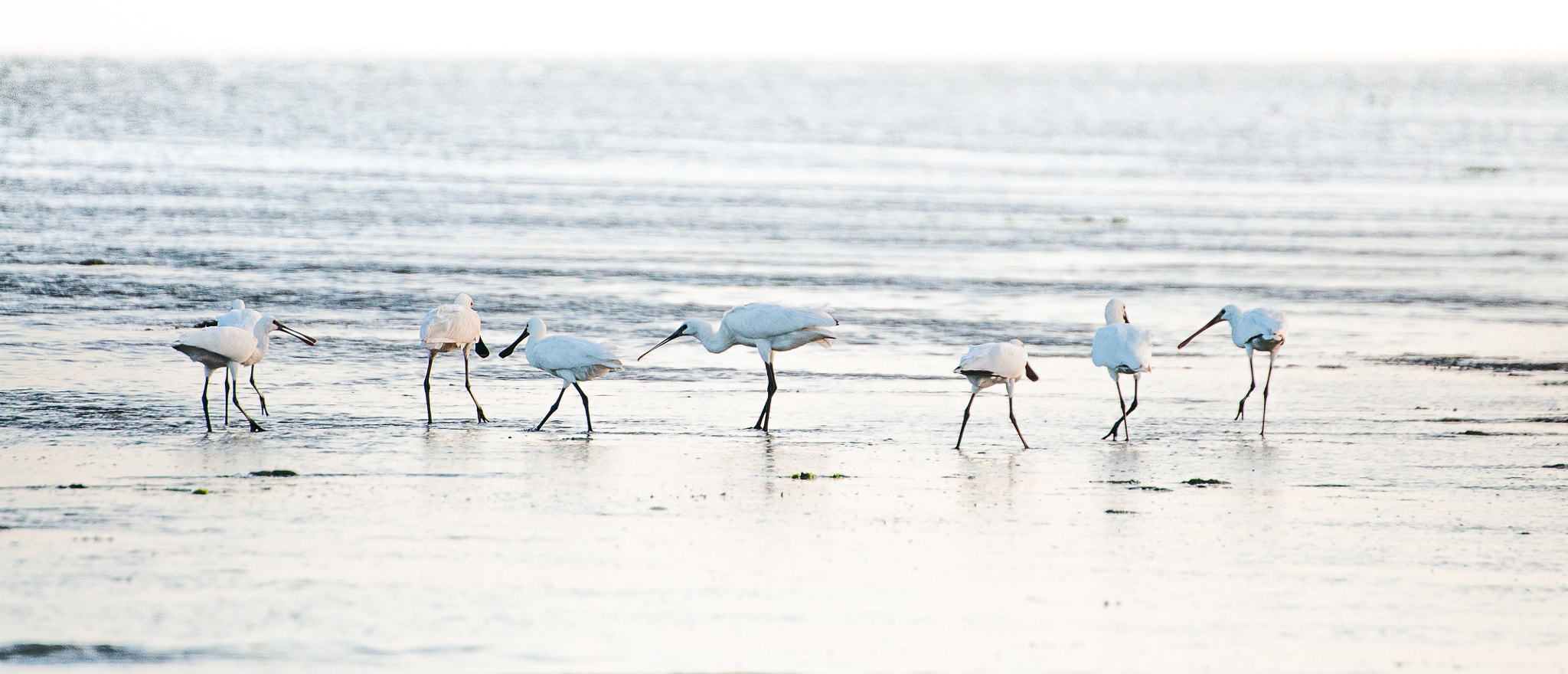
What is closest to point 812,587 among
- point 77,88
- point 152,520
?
point 152,520

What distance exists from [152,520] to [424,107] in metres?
64.1

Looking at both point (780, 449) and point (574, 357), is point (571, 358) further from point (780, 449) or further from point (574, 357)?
point (780, 449)

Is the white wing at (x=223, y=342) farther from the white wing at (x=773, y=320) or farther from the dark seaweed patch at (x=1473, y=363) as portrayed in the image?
the dark seaweed patch at (x=1473, y=363)

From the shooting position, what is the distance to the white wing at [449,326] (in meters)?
11.1

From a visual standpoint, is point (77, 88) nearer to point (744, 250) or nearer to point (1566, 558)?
point (744, 250)

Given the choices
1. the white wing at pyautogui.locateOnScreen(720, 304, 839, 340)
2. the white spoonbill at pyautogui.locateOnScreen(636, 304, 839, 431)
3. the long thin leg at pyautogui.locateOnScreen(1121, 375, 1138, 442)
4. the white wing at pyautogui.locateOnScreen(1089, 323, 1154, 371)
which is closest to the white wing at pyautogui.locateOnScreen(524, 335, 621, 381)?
the white spoonbill at pyautogui.locateOnScreen(636, 304, 839, 431)

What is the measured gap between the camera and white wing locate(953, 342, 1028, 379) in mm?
10219

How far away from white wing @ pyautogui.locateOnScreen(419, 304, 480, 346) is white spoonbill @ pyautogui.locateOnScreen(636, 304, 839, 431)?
1.44 m

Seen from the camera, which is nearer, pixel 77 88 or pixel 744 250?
pixel 744 250

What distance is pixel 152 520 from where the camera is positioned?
7.71 m

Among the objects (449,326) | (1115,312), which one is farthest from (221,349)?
(1115,312)

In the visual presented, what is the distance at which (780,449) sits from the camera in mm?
10109

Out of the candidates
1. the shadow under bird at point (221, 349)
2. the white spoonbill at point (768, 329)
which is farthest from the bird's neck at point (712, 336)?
the shadow under bird at point (221, 349)

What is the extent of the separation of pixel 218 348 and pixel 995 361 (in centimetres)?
470
